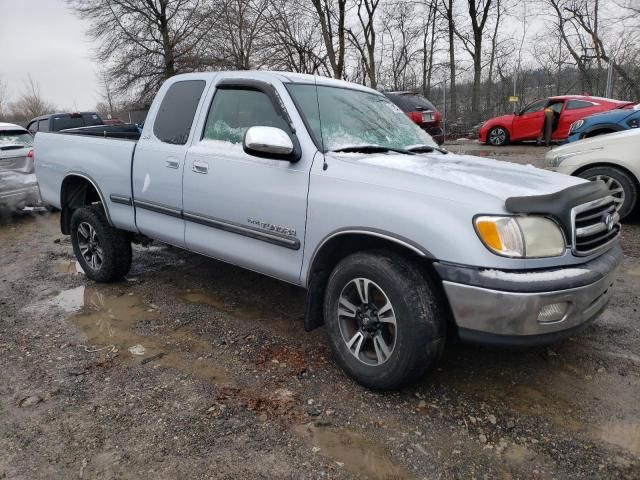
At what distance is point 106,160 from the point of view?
177 inches

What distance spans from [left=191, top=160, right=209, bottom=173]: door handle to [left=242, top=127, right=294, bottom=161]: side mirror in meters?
0.69

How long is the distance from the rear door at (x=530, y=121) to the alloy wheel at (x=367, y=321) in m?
14.3

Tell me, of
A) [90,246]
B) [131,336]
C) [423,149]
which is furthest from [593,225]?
[90,246]

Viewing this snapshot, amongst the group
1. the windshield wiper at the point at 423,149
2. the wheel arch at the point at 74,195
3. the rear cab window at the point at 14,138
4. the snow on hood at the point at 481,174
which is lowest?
the wheel arch at the point at 74,195

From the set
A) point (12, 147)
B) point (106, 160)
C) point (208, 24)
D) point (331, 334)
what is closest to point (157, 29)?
point (208, 24)

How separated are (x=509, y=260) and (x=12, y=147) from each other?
8.42m

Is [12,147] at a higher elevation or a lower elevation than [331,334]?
higher

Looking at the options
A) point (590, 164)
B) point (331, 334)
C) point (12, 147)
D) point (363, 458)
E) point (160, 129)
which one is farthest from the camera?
point (12, 147)

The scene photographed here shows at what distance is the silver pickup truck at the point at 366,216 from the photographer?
2.44 meters

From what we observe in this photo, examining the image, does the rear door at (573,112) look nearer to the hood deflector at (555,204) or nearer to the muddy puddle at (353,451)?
the hood deflector at (555,204)

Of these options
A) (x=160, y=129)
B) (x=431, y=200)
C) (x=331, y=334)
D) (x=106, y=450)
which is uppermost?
(x=160, y=129)

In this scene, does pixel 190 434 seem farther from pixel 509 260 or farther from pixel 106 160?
pixel 106 160

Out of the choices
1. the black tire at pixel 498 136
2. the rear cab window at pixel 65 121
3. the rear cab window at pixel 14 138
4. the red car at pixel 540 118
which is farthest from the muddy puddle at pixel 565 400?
the black tire at pixel 498 136

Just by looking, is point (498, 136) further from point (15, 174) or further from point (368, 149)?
point (368, 149)
